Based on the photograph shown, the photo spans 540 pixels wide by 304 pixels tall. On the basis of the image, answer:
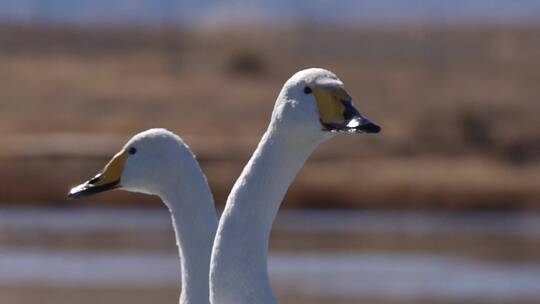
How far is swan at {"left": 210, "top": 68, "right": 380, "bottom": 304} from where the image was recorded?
7.19 metres

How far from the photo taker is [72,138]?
3734 cm

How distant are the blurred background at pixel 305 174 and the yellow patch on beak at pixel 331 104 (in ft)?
44.5

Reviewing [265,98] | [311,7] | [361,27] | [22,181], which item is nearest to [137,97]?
[265,98]

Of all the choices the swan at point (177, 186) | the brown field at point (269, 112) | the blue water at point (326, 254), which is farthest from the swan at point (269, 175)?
the brown field at point (269, 112)

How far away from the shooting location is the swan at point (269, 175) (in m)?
7.19

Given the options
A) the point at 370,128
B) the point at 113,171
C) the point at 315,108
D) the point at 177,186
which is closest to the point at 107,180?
the point at 113,171

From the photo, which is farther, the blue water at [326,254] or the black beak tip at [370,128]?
the blue water at [326,254]

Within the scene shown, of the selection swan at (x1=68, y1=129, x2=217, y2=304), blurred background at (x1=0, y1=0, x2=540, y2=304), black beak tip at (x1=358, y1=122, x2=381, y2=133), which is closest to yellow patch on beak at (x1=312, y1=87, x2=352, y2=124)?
black beak tip at (x1=358, y1=122, x2=381, y2=133)

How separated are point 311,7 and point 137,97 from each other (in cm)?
10105

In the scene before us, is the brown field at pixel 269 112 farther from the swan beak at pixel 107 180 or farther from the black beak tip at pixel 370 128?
the black beak tip at pixel 370 128

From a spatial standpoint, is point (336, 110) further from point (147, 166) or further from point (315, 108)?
point (147, 166)

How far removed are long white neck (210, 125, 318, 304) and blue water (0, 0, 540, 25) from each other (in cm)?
11433

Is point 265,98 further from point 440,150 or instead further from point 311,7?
point 311,7

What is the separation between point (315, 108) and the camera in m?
7.17
